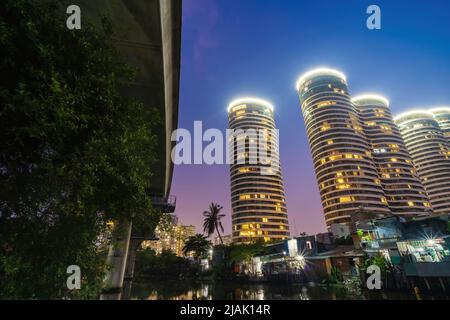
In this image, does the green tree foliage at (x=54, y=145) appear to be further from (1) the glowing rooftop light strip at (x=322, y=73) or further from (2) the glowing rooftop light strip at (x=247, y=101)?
(2) the glowing rooftop light strip at (x=247, y=101)

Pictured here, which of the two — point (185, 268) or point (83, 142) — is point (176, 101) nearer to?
point (83, 142)

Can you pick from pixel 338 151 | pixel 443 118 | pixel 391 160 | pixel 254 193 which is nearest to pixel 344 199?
pixel 338 151

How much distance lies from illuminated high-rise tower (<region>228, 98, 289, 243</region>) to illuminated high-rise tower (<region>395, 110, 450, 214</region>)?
7454cm

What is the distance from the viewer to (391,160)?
117875 mm

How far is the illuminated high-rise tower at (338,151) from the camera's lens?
99.3 m

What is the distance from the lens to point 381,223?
3216 centimetres

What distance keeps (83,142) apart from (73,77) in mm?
1582

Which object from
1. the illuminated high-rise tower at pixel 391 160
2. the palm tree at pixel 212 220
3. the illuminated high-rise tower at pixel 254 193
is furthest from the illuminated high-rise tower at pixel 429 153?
the palm tree at pixel 212 220

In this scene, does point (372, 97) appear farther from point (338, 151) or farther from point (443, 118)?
point (443, 118)

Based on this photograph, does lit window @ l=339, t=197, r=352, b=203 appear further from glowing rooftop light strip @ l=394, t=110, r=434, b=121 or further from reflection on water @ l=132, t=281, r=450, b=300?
glowing rooftop light strip @ l=394, t=110, r=434, b=121

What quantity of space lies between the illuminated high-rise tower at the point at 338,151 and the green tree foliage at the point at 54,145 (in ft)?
322

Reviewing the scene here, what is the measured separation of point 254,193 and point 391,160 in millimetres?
67287

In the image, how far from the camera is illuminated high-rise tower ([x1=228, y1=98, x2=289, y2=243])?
11469 centimetres

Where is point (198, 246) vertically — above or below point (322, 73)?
below
